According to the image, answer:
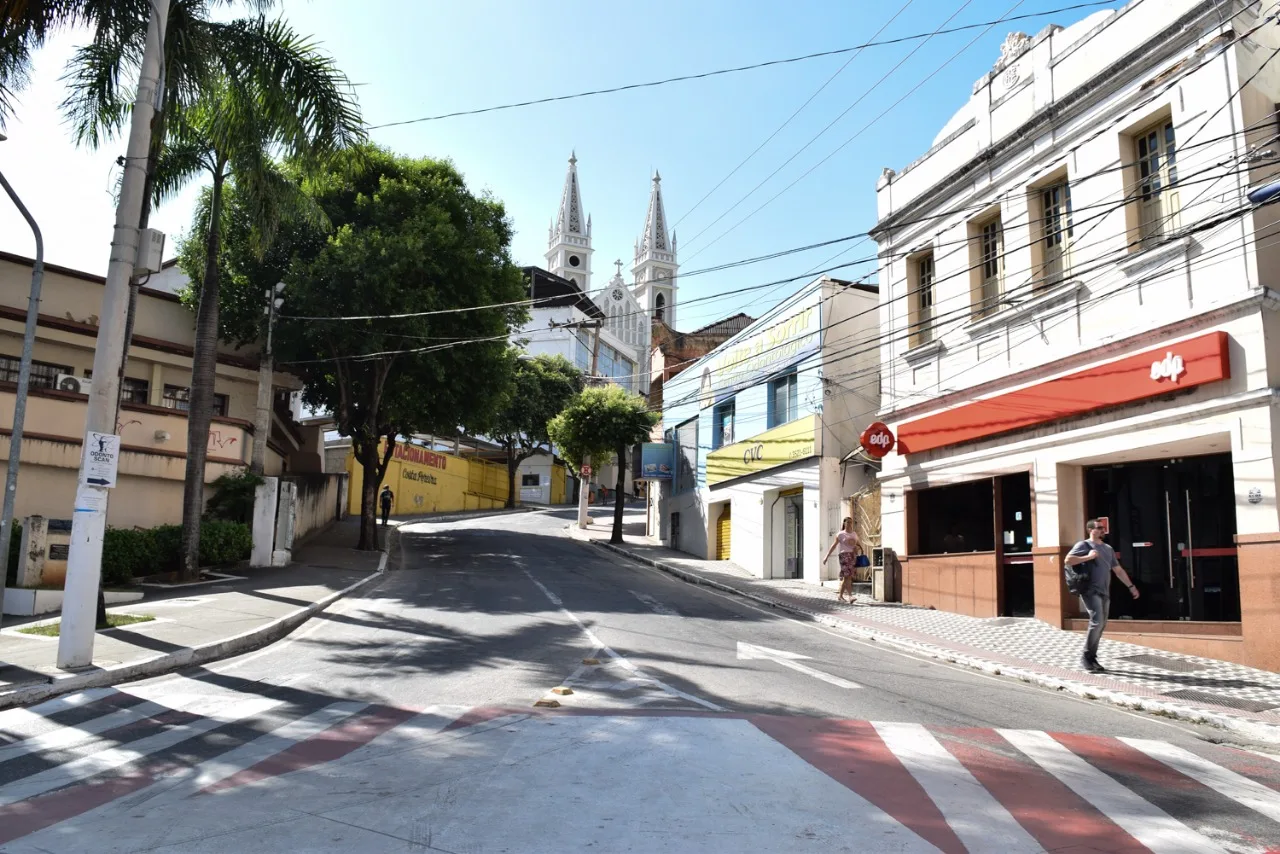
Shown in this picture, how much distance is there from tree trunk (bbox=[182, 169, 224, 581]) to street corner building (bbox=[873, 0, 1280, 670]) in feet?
44.4

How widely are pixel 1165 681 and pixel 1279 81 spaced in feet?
26.0

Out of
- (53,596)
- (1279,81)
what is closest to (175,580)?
(53,596)

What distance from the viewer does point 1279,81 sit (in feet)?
39.0

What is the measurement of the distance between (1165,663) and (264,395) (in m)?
20.6

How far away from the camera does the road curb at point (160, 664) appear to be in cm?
802

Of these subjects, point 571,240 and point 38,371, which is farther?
point 571,240

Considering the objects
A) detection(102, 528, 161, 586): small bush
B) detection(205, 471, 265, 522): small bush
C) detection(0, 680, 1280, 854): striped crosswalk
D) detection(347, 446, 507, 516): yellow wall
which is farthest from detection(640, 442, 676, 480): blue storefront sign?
detection(0, 680, 1280, 854): striped crosswalk

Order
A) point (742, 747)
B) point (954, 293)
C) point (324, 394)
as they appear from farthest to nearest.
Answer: point (324, 394), point (954, 293), point (742, 747)

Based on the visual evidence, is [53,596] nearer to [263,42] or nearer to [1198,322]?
[263,42]

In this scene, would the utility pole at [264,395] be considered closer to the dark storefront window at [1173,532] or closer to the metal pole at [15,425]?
the metal pole at [15,425]

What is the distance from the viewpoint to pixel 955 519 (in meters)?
17.2

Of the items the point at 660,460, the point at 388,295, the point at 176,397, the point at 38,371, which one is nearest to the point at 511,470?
the point at 660,460

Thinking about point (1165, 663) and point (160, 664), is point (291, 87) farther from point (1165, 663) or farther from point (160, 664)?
point (1165, 663)

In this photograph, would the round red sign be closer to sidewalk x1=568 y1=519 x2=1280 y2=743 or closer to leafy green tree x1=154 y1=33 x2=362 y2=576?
sidewalk x1=568 y1=519 x2=1280 y2=743
